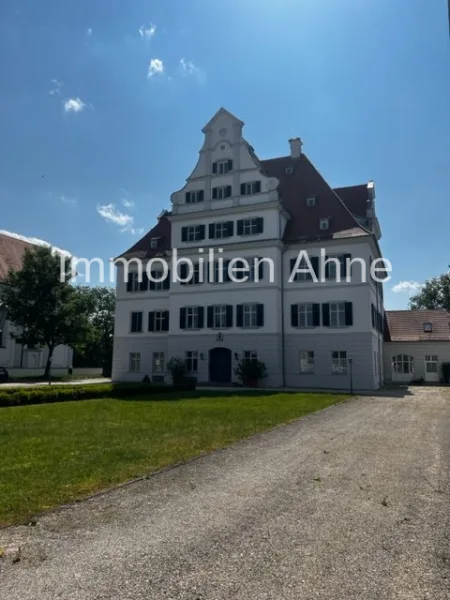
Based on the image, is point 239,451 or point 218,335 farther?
point 218,335

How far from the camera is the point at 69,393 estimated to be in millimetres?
21406

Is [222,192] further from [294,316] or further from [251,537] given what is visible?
[251,537]

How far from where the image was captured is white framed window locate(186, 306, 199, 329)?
3538cm

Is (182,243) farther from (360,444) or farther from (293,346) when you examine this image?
(360,444)

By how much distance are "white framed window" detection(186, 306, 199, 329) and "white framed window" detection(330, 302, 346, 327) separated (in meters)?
9.59

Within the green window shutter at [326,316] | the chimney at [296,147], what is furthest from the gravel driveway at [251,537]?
the chimney at [296,147]

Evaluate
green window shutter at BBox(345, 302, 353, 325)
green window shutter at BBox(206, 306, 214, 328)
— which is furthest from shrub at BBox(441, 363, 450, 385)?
green window shutter at BBox(206, 306, 214, 328)

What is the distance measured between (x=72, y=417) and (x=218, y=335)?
1994 cm

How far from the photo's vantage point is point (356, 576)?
14.1 feet

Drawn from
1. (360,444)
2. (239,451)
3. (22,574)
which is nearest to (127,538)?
(22,574)

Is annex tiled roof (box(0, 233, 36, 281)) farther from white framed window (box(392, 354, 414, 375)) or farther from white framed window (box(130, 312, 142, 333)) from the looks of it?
white framed window (box(392, 354, 414, 375))

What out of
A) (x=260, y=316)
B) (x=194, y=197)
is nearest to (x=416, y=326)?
(x=260, y=316)

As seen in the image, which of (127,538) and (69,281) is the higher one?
(69,281)

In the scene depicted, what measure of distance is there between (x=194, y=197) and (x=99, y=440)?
28.0 meters
